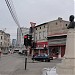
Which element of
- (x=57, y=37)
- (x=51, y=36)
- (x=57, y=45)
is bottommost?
(x=57, y=45)

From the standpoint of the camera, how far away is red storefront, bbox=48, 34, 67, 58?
183ft

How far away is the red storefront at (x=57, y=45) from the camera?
55.8 meters

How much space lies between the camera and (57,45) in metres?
58.3

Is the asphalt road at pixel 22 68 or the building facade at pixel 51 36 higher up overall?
→ the building facade at pixel 51 36

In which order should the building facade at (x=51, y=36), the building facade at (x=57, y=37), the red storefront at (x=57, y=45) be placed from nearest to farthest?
the red storefront at (x=57, y=45) < the building facade at (x=57, y=37) < the building facade at (x=51, y=36)

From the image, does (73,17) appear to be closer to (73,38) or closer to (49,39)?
(73,38)

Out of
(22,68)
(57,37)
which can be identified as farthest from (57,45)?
(22,68)

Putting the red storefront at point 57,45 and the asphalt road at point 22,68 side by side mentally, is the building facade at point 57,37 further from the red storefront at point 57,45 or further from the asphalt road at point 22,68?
the asphalt road at point 22,68

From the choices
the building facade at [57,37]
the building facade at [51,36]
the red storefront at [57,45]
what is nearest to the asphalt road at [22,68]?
the red storefront at [57,45]

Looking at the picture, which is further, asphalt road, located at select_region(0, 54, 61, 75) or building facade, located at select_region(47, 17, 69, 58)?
building facade, located at select_region(47, 17, 69, 58)

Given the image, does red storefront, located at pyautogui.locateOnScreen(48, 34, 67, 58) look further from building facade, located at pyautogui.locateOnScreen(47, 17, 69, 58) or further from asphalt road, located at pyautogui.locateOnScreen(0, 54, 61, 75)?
asphalt road, located at pyautogui.locateOnScreen(0, 54, 61, 75)

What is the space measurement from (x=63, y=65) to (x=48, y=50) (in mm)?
48831

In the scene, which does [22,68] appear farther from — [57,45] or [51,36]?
[51,36]

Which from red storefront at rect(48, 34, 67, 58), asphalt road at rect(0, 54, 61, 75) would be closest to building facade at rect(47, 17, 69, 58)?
red storefront at rect(48, 34, 67, 58)
